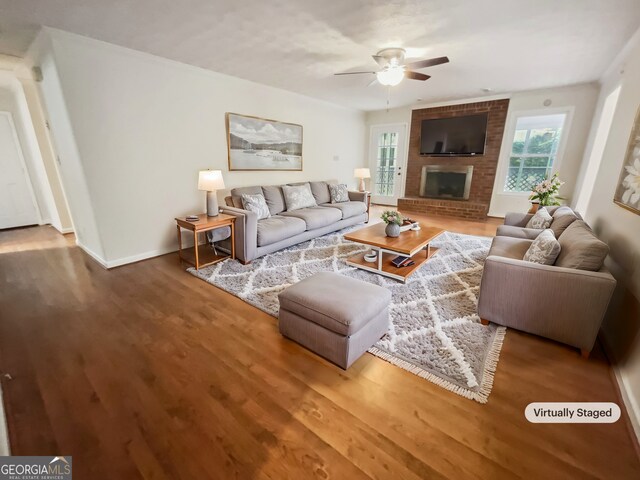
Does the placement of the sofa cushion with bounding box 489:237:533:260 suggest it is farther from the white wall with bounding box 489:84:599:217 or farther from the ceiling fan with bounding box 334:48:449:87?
the white wall with bounding box 489:84:599:217

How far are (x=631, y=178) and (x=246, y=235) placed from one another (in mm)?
3516

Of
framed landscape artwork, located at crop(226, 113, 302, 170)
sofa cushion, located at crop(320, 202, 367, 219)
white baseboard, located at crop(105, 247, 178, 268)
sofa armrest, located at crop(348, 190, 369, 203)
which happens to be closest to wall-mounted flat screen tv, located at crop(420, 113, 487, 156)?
sofa armrest, located at crop(348, 190, 369, 203)

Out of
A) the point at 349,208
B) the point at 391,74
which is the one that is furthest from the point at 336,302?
the point at 349,208

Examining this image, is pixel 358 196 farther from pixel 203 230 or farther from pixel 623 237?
pixel 623 237

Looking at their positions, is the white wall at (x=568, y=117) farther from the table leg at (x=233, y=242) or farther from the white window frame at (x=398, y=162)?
the table leg at (x=233, y=242)

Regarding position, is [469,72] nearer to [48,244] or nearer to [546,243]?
[546,243]

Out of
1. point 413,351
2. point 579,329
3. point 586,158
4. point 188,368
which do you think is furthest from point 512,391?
point 586,158

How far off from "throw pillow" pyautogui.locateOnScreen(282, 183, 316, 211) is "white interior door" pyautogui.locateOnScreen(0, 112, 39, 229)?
487 cm

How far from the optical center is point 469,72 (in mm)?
3877

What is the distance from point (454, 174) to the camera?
6176 millimetres

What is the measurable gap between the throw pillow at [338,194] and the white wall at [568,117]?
11.0 feet

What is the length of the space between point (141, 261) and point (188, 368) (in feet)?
7.52

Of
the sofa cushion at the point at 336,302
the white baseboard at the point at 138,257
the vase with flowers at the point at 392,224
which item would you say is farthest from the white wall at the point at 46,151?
the vase with flowers at the point at 392,224

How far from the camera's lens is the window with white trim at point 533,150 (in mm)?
5094
